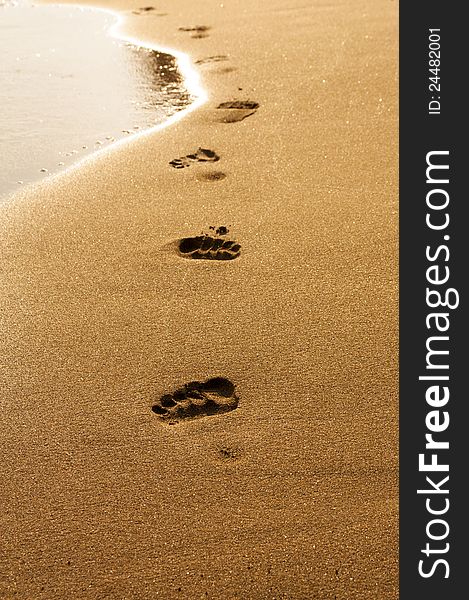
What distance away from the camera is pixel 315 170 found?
333 centimetres

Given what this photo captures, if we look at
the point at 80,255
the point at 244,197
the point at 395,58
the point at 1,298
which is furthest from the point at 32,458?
the point at 395,58

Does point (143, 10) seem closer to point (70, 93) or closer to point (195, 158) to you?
point (70, 93)

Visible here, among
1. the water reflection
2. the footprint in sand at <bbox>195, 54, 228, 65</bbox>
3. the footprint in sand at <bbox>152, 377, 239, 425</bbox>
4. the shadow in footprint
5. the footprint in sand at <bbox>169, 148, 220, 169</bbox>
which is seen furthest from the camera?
the footprint in sand at <bbox>195, 54, 228, 65</bbox>

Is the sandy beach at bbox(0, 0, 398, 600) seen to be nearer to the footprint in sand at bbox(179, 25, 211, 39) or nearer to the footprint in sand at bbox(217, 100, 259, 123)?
the footprint in sand at bbox(217, 100, 259, 123)

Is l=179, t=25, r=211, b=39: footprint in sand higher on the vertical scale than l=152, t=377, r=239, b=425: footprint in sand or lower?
higher

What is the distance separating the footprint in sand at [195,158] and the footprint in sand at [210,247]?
709mm

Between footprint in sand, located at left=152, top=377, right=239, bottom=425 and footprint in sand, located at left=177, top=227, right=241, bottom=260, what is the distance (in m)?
0.69

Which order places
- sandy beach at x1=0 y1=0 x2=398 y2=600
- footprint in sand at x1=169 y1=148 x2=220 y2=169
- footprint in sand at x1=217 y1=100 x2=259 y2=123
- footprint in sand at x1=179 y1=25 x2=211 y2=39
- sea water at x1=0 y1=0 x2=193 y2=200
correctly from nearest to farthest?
sandy beach at x1=0 y1=0 x2=398 y2=600 < footprint in sand at x1=169 y1=148 x2=220 y2=169 < sea water at x1=0 y1=0 x2=193 y2=200 < footprint in sand at x1=217 y1=100 x2=259 y2=123 < footprint in sand at x1=179 y1=25 x2=211 y2=39

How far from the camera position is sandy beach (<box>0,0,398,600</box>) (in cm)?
173

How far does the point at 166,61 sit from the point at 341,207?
99.3 inches

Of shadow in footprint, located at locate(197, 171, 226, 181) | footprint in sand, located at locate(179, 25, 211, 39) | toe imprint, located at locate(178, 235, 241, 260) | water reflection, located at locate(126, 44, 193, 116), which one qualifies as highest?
footprint in sand, located at locate(179, 25, 211, 39)

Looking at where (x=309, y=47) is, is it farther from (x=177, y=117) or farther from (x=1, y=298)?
(x=1, y=298)

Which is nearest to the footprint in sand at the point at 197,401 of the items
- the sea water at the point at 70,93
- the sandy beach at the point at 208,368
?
the sandy beach at the point at 208,368

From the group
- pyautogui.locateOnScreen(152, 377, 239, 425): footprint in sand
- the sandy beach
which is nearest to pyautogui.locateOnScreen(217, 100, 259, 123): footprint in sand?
the sandy beach
